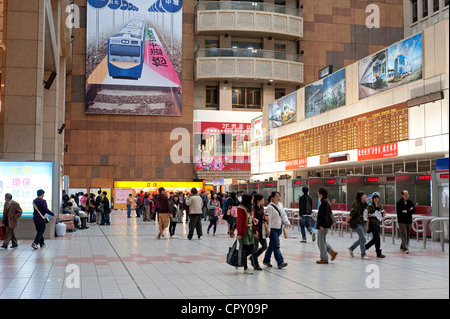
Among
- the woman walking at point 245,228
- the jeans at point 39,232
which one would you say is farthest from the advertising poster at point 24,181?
the woman walking at point 245,228

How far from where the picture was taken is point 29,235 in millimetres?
15922

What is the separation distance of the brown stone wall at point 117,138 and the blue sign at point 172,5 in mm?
667

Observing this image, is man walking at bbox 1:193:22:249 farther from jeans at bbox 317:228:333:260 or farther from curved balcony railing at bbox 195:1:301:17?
curved balcony railing at bbox 195:1:301:17

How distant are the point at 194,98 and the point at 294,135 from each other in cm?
1814

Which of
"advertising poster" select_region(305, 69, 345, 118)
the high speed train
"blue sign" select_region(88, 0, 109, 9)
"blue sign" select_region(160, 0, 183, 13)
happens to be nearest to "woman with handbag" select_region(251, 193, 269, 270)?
"advertising poster" select_region(305, 69, 345, 118)

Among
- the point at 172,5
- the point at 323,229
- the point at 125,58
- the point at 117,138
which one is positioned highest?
the point at 172,5

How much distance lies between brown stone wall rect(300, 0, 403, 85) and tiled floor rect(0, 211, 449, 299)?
3232cm

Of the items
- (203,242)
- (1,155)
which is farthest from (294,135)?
(1,155)

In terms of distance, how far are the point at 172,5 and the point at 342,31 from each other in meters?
14.2

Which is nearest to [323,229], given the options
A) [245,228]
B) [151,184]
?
[245,228]

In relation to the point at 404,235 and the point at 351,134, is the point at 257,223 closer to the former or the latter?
the point at 404,235

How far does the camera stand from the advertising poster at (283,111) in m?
27.4

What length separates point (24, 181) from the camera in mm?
15617
